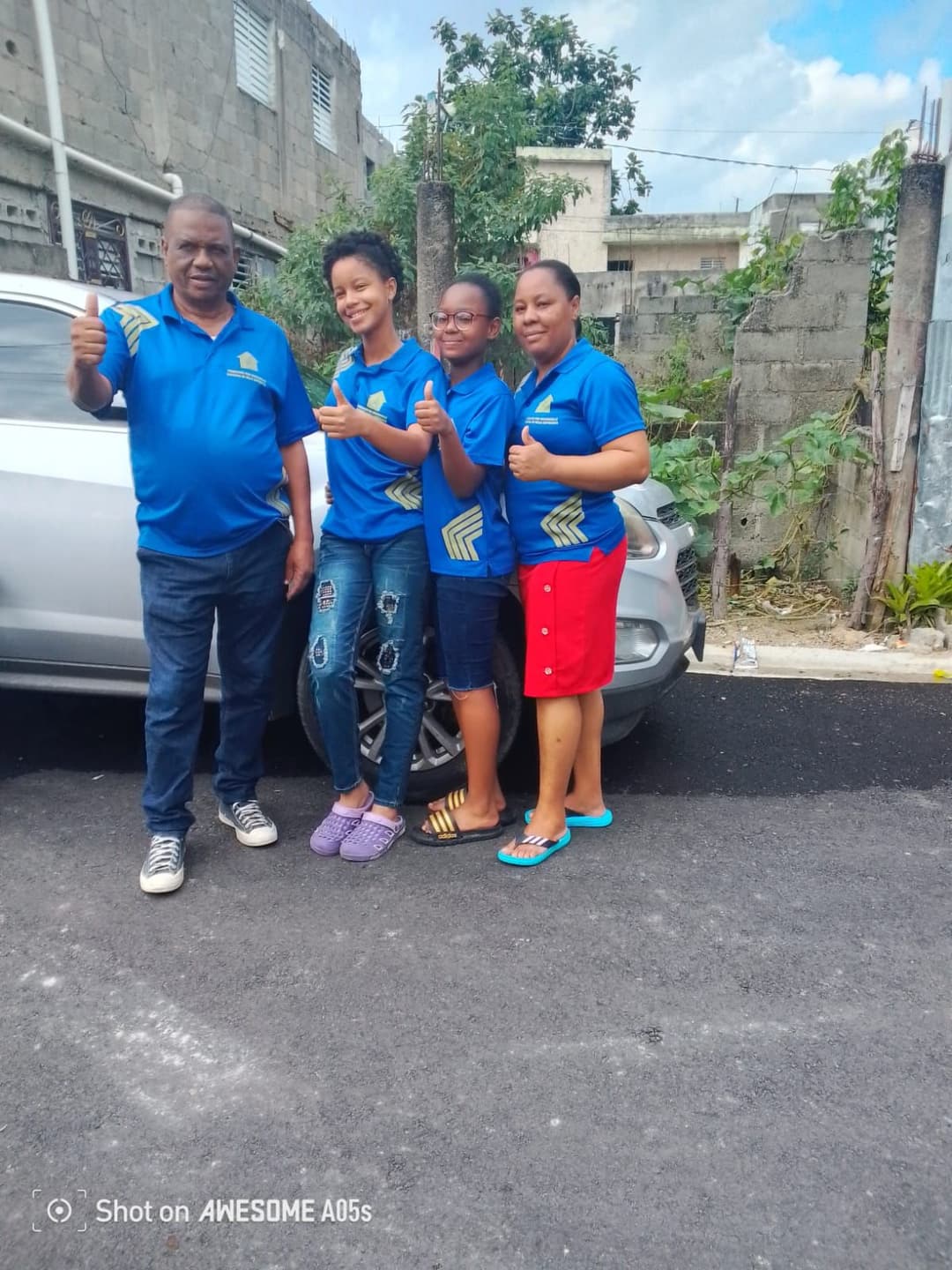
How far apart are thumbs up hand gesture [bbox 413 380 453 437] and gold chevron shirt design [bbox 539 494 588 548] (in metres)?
0.42

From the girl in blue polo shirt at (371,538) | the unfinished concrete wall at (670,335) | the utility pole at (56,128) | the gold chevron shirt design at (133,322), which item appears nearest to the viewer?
the gold chevron shirt design at (133,322)

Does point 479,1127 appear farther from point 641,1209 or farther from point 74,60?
point 74,60

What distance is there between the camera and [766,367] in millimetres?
6609

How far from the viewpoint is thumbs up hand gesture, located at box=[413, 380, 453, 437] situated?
2543 millimetres

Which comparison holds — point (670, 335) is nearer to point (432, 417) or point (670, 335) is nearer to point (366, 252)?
point (366, 252)

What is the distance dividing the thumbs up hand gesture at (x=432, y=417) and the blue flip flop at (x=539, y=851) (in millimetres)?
1332

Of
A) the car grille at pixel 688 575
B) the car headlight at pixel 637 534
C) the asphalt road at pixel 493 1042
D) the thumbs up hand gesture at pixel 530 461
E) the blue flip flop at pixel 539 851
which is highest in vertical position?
the thumbs up hand gesture at pixel 530 461

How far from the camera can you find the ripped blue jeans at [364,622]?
2.92m

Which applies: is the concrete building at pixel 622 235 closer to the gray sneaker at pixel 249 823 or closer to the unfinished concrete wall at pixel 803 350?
the unfinished concrete wall at pixel 803 350

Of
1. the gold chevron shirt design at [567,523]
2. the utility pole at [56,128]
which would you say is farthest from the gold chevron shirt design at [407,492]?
Answer: the utility pole at [56,128]

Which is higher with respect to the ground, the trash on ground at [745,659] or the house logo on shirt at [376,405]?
the house logo on shirt at [376,405]

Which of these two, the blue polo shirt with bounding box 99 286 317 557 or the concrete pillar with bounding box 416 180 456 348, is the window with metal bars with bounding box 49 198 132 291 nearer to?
the concrete pillar with bounding box 416 180 456 348

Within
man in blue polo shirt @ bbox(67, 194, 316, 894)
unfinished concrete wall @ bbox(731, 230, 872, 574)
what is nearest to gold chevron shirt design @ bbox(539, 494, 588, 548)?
man in blue polo shirt @ bbox(67, 194, 316, 894)

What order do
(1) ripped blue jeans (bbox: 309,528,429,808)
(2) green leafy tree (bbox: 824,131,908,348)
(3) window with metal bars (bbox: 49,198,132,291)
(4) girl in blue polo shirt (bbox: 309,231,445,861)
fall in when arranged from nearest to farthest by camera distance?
(4) girl in blue polo shirt (bbox: 309,231,445,861) < (1) ripped blue jeans (bbox: 309,528,429,808) < (2) green leafy tree (bbox: 824,131,908,348) < (3) window with metal bars (bbox: 49,198,132,291)
